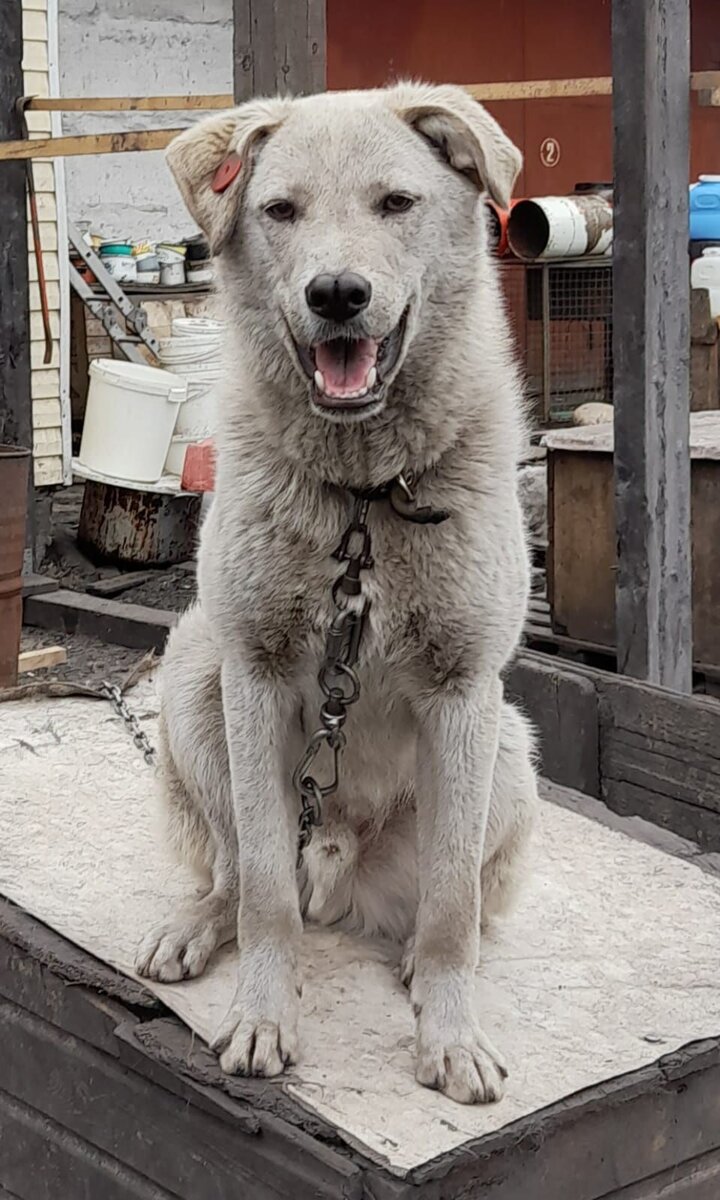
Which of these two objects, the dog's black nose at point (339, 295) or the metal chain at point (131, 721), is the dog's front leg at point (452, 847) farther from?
the metal chain at point (131, 721)

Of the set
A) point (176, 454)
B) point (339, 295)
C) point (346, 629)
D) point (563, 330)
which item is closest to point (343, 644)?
point (346, 629)

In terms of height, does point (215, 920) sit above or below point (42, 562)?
below

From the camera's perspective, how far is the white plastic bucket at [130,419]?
7492 millimetres

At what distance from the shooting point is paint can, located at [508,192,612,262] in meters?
8.35

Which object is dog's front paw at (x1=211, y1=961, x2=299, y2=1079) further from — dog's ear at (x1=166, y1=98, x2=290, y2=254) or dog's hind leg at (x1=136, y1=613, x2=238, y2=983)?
dog's ear at (x1=166, y1=98, x2=290, y2=254)

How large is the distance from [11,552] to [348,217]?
278 centimetres

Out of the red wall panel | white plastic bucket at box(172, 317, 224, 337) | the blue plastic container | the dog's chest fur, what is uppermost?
the red wall panel

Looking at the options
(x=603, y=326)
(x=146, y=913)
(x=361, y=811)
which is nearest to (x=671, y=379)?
(x=361, y=811)

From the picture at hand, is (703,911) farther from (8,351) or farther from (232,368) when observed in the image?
(8,351)

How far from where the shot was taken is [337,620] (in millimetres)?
2361

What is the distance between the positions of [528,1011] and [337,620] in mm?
799

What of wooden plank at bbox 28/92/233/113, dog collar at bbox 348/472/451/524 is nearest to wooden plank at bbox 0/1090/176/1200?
dog collar at bbox 348/472/451/524

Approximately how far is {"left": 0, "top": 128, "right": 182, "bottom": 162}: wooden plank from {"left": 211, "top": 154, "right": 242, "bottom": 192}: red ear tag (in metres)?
1.97

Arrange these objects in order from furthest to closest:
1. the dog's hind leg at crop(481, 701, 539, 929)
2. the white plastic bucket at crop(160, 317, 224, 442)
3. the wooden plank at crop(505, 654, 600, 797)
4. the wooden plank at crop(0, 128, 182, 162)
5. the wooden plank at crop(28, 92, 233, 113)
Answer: the white plastic bucket at crop(160, 317, 224, 442)
the wooden plank at crop(0, 128, 182, 162)
the wooden plank at crop(28, 92, 233, 113)
the wooden plank at crop(505, 654, 600, 797)
the dog's hind leg at crop(481, 701, 539, 929)
